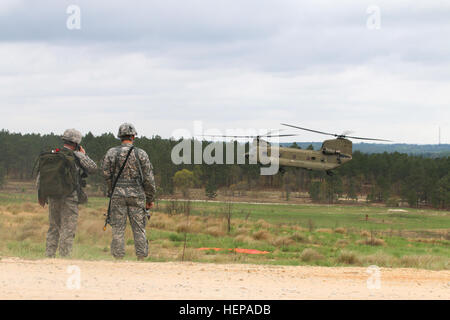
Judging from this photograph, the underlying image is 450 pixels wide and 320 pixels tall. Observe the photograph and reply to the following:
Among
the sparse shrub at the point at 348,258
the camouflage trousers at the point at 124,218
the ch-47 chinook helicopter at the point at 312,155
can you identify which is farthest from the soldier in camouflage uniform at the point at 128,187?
the ch-47 chinook helicopter at the point at 312,155

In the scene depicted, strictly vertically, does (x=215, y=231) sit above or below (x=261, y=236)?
above

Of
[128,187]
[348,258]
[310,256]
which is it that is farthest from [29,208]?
[128,187]

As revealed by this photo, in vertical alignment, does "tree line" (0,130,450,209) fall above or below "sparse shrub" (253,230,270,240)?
above

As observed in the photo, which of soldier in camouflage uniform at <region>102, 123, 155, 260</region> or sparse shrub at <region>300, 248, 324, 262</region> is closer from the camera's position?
soldier in camouflage uniform at <region>102, 123, 155, 260</region>

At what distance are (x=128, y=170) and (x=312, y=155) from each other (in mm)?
26469

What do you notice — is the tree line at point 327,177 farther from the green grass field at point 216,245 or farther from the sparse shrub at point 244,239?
the sparse shrub at point 244,239

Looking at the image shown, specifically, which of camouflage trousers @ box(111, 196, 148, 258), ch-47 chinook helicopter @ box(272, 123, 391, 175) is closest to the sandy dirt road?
camouflage trousers @ box(111, 196, 148, 258)

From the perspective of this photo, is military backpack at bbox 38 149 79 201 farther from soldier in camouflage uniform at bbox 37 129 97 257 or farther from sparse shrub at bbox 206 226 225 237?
sparse shrub at bbox 206 226 225 237

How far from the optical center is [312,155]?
119 ft

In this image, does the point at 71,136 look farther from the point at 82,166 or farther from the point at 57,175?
the point at 57,175

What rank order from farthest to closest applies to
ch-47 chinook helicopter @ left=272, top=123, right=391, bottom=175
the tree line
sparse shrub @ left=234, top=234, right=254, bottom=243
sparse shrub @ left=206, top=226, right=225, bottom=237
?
the tree line, ch-47 chinook helicopter @ left=272, top=123, right=391, bottom=175, sparse shrub @ left=206, top=226, right=225, bottom=237, sparse shrub @ left=234, top=234, right=254, bottom=243

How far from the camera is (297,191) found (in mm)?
111312

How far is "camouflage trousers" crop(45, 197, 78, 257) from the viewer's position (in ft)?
36.9
